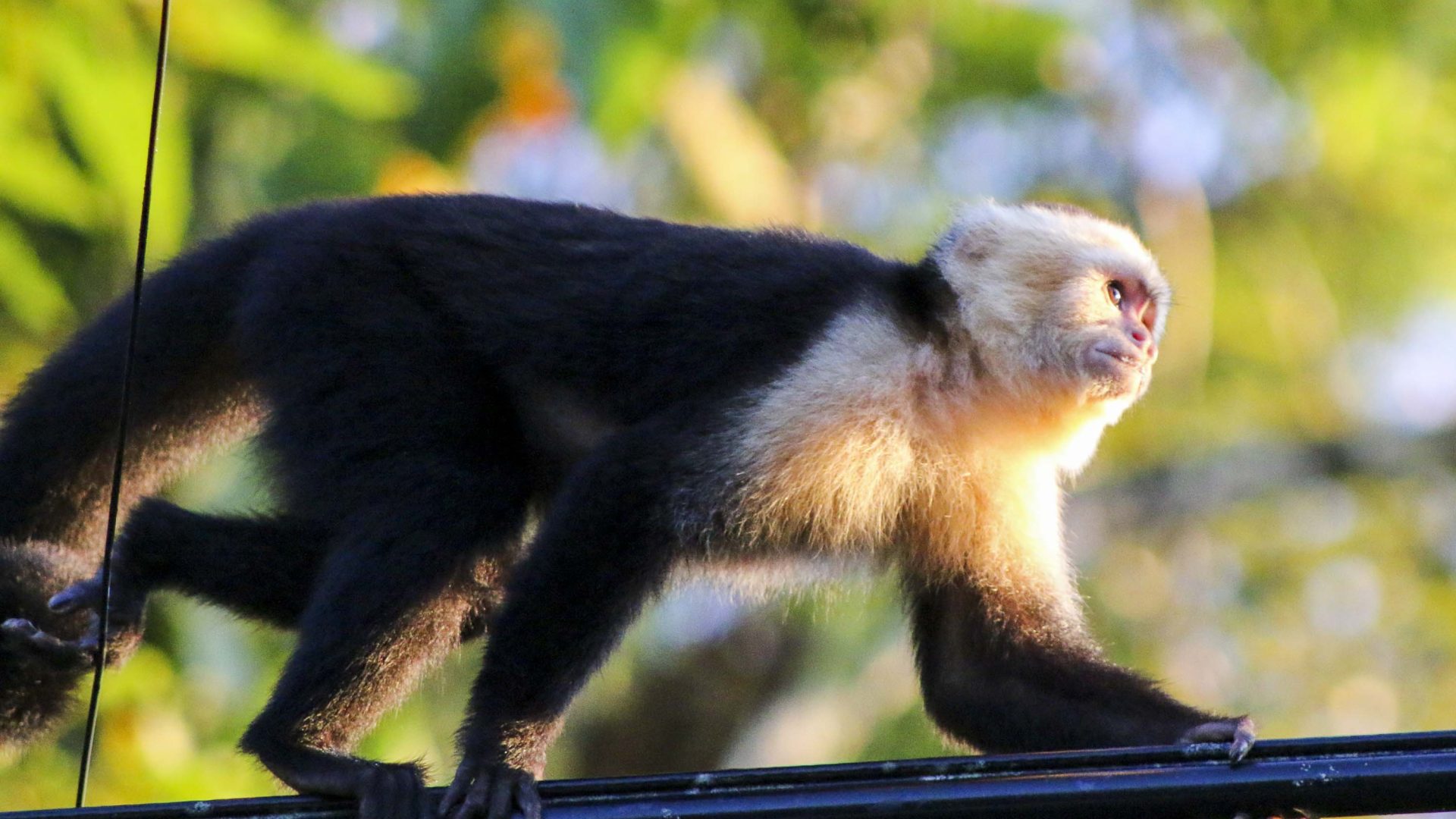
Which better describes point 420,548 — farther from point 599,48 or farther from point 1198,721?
point 599,48

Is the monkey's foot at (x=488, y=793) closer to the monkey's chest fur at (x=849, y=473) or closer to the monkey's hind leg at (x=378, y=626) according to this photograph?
the monkey's hind leg at (x=378, y=626)

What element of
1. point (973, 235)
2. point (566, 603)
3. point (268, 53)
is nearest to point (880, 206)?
point (268, 53)

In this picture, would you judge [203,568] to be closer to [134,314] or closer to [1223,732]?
[134,314]

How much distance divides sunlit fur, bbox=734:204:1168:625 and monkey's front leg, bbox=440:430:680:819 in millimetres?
342

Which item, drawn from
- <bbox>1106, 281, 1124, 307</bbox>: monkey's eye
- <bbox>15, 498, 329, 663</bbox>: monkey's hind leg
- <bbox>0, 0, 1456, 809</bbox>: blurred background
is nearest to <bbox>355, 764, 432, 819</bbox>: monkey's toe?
<bbox>15, 498, 329, 663</bbox>: monkey's hind leg

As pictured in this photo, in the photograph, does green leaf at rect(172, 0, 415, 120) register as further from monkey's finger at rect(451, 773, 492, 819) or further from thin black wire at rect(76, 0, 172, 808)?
monkey's finger at rect(451, 773, 492, 819)

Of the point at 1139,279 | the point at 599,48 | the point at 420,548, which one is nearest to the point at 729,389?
the point at 420,548

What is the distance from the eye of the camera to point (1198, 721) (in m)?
3.80

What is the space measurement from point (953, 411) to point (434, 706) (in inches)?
370

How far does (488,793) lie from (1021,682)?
1523 mm

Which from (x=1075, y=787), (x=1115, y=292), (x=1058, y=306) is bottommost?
(x=1075, y=787)

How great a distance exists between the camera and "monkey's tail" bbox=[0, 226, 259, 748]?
438 cm

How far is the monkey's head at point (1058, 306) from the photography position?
4242 millimetres

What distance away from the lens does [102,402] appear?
4406 mm
